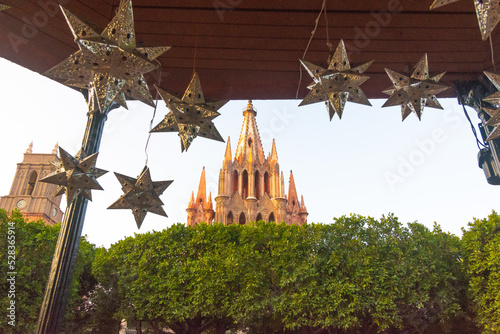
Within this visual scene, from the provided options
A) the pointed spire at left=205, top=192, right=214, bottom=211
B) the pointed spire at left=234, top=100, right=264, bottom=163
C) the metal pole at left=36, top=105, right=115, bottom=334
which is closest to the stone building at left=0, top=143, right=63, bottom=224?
the pointed spire at left=205, top=192, right=214, bottom=211

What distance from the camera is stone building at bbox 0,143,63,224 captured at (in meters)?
45.3

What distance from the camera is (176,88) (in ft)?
19.2

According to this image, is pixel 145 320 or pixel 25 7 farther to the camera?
pixel 145 320

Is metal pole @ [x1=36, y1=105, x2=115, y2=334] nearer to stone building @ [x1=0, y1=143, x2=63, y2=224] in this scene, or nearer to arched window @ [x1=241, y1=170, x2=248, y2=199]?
arched window @ [x1=241, y1=170, x2=248, y2=199]

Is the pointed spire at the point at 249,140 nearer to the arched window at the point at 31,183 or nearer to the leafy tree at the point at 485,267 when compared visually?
the arched window at the point at 31,183

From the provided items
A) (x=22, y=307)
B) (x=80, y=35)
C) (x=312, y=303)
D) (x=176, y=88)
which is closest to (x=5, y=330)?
(x=22, y=307)

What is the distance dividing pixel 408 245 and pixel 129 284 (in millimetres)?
11906

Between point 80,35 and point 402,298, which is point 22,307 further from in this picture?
point 402,298

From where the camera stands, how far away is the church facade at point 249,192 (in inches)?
1592

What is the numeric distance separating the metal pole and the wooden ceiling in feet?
5.87

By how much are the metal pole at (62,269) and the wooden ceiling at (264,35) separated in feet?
5.87

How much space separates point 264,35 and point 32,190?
173ft

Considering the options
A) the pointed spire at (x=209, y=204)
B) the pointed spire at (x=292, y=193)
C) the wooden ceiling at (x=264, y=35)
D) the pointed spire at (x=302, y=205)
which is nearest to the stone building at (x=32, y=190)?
the pointed spire at (x=209, y=204)

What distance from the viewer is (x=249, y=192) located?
41781 millimetres
